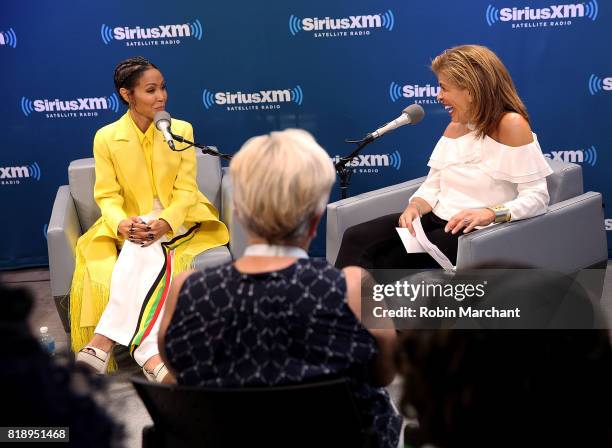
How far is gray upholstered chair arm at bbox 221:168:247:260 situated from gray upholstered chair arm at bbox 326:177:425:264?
16.6 inches

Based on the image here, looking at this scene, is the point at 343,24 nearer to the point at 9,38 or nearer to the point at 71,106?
the point at 71,106

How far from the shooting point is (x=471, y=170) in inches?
140

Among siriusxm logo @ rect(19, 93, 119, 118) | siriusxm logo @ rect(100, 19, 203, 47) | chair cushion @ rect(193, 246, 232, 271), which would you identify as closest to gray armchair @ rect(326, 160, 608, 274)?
chair cushion @ rect(193, 246, 232, 271)

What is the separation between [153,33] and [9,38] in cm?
84

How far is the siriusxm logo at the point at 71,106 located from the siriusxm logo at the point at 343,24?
3.82ft

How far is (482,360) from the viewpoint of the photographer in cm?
136

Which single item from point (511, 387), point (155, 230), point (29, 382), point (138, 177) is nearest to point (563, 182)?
point (155, 230)

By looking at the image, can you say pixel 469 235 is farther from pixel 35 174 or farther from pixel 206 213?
pixel 35 174

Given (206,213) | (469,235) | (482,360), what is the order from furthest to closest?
1. (206,213)
2. (469,235)
3. (482,360)

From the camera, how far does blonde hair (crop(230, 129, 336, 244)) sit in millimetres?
1775

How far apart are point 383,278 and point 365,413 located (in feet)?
5.43

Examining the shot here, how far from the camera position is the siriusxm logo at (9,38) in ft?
15.3

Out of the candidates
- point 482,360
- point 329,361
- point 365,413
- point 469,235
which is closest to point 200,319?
point 329,361

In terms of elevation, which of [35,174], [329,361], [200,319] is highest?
[35,174]
